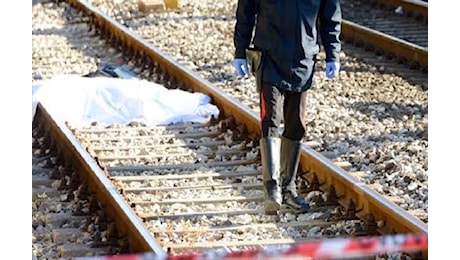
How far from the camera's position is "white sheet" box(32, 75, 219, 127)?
10922 millimetres

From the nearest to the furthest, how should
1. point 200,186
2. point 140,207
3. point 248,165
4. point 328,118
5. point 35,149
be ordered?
point 140,207 → point 200,186 → point 248,165 → point 35,149 → point 328,118

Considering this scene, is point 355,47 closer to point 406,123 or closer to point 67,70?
point 67,70

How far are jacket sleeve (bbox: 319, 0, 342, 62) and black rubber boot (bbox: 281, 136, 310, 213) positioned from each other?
67 centimetres

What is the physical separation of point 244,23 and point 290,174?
1062 mm

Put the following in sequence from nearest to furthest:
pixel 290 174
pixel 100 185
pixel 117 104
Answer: pixel 290 174
pixel 100 185
pixel 117 104

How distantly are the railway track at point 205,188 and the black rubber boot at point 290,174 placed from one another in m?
0.08

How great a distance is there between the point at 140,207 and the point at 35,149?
2085 mm

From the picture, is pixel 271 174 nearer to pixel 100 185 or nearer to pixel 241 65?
pixel 241 65

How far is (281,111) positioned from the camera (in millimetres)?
Answer: 7875

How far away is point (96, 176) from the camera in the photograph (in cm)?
848

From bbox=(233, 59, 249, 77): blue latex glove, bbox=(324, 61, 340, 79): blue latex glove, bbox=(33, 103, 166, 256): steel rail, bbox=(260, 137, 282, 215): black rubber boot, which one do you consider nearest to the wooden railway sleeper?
bbox=(33, 103, 166, 256): steel rail

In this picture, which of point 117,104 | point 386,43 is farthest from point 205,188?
point 386,43

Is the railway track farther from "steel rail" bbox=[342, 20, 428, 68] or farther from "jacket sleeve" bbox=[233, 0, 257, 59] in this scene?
"steel rail" bbox=[342, 20, 428, 68]

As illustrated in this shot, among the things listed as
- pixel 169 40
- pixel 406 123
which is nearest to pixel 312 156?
pixel 406 123
